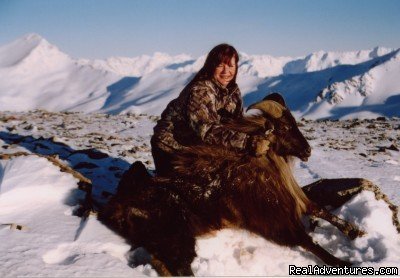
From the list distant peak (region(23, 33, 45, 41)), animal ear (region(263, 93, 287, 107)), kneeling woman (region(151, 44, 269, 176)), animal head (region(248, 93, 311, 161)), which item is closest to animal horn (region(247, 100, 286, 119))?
animal head (region(248, 93, 311, 161))

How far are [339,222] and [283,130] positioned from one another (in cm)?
88

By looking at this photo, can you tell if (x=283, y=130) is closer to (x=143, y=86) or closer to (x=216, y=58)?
(x=216, y=58)

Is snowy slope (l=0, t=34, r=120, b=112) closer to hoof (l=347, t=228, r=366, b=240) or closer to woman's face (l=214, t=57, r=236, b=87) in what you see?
woman's face (l=214, t=57, r=236, b=87)

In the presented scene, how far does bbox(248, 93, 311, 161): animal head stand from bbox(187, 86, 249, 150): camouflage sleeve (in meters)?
0.28

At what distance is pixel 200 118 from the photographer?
373 cm

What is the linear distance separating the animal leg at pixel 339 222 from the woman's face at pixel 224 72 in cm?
141

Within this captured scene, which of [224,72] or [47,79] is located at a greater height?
[224,72]

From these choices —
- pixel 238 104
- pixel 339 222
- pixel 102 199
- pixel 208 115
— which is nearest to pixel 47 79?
pixel 102 199

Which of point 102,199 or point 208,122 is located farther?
point 102,199

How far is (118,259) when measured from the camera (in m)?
3.10

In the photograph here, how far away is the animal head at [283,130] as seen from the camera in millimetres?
3719

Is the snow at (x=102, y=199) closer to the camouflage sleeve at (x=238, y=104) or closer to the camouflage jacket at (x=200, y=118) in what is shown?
the camouflage jacket at (x=200, y=118)

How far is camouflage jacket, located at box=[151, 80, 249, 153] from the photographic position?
3666mm

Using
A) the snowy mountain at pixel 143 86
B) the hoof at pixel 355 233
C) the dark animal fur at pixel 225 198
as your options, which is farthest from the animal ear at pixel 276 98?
the snowy mountain at pixel 143 86
